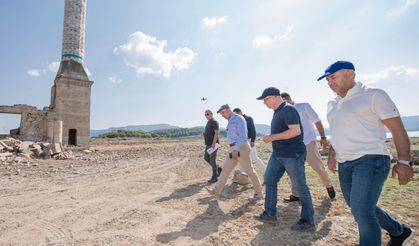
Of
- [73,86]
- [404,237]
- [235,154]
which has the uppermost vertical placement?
[73,86]

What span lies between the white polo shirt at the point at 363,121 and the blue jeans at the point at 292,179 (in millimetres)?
1023

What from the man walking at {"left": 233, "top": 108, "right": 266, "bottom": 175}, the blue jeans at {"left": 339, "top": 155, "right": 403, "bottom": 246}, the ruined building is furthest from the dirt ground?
the ruined building

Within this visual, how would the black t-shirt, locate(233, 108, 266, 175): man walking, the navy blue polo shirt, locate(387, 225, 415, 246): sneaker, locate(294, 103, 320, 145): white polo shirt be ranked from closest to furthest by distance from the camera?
locate(387, 225, 415, 246): sneaker
the navy blue polo shirt
locate(294, 103, 320, 145): white polo shirt
locate(233, 108, 266, 175): man walking
the black t-shirt

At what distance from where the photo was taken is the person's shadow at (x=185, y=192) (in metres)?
5.41

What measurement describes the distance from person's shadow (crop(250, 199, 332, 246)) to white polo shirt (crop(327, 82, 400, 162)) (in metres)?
1.31

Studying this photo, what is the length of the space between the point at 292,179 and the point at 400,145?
5.53 ft

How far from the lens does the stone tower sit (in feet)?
68.0

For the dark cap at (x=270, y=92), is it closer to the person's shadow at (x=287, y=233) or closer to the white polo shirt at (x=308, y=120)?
the white polo shirt at (x=308, y=120)

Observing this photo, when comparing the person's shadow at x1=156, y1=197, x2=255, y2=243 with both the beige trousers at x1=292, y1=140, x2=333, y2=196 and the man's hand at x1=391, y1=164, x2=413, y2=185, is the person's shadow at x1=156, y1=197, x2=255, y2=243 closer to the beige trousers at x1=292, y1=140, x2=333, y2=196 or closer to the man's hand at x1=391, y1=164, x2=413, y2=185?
the beige trousers at x1=292, y1=140, x2=333, y2=196

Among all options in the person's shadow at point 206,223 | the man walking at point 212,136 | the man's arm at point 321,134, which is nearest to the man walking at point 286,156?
the person's shadow at point 206,223

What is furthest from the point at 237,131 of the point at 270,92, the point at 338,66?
the point at 338,66

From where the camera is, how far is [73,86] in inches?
840

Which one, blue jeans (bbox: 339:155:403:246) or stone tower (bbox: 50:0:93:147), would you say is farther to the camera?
stone tower (bbox: 50:0:93:147)

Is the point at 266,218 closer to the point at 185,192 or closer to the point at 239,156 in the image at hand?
the point at 239,156
